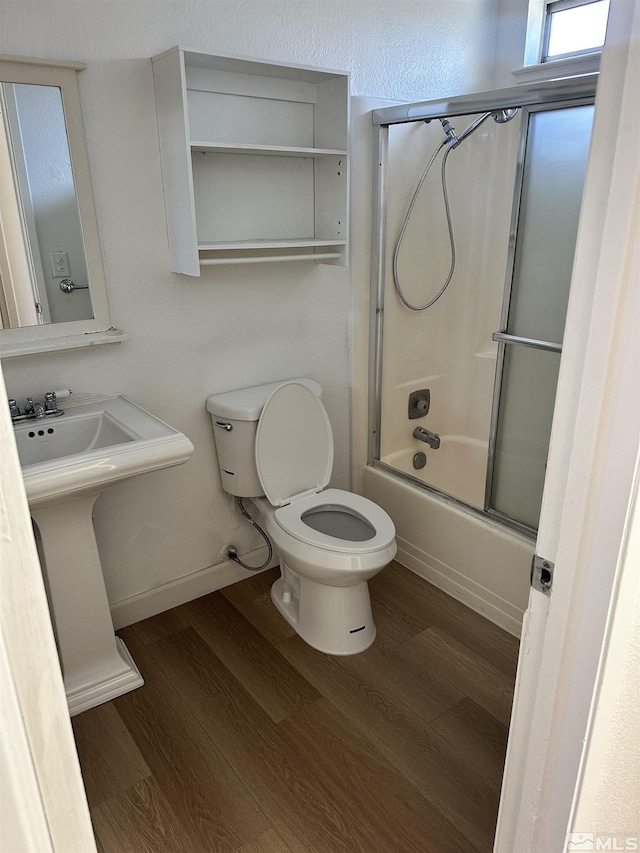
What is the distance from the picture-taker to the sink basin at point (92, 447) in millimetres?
1547

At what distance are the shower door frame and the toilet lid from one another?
17.4 inches

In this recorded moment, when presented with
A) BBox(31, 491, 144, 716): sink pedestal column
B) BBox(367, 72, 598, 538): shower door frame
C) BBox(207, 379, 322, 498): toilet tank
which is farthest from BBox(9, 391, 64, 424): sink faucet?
BBox(367, 72, 598, 538): shower door frame

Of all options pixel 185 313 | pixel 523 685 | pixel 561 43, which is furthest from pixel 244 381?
pixel 561 43

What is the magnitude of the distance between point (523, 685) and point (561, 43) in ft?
9.02

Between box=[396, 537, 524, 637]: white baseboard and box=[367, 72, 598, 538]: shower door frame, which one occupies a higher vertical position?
box=[367, 72, 598, 538]: shower door frame

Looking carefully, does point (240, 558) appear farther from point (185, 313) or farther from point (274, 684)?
point (185, 313)

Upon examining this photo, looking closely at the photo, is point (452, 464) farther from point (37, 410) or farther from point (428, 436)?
point (37, 410)

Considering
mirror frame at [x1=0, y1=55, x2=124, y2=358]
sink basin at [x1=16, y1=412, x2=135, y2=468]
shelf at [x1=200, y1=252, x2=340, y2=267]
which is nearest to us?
mirror frame at [x1=0, y1=55, x2=124, y2=358]

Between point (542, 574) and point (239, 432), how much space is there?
1.47m

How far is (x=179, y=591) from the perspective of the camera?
96.6 inches

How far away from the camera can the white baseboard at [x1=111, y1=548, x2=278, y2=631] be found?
233cm

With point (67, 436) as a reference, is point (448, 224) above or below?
above


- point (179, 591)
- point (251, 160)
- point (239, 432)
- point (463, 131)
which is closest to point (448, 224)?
point (463, 131)

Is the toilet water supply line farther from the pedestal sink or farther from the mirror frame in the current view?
the mirror frame
